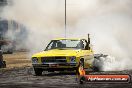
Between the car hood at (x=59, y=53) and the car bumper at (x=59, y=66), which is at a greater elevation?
the car hood at (x=59, y=53)

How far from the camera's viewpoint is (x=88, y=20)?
35.8 meters

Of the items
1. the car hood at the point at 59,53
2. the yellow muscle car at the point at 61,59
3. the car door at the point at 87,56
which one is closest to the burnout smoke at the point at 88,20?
the car door at the point at 87,56

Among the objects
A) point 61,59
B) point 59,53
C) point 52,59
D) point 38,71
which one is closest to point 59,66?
point 61,59

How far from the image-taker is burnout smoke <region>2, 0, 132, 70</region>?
2858cm

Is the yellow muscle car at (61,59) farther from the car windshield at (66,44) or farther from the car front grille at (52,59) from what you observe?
the car windshield at (66,44)

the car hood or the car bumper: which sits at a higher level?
the car hood

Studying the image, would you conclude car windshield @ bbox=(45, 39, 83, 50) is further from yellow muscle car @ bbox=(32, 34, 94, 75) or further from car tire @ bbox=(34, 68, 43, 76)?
car tire @ bbox=(34, 68, 43, 76)

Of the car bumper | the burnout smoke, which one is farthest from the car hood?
the burnout smoke

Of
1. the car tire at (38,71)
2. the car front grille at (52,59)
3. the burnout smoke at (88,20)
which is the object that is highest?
the burnout smoke at (88,20)

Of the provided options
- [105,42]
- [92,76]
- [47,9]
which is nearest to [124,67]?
[105,42]

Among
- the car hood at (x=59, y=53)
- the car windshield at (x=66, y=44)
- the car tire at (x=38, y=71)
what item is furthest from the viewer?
the car windshield at (x=66, y=44)

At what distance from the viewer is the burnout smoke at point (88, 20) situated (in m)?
28.6

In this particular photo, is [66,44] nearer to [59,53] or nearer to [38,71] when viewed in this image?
[59,53]

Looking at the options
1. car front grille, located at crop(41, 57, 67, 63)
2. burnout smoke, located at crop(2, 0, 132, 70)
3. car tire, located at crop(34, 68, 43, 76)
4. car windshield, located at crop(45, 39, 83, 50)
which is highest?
burnout smoke, located at crop(2, 0, 132, 70)
